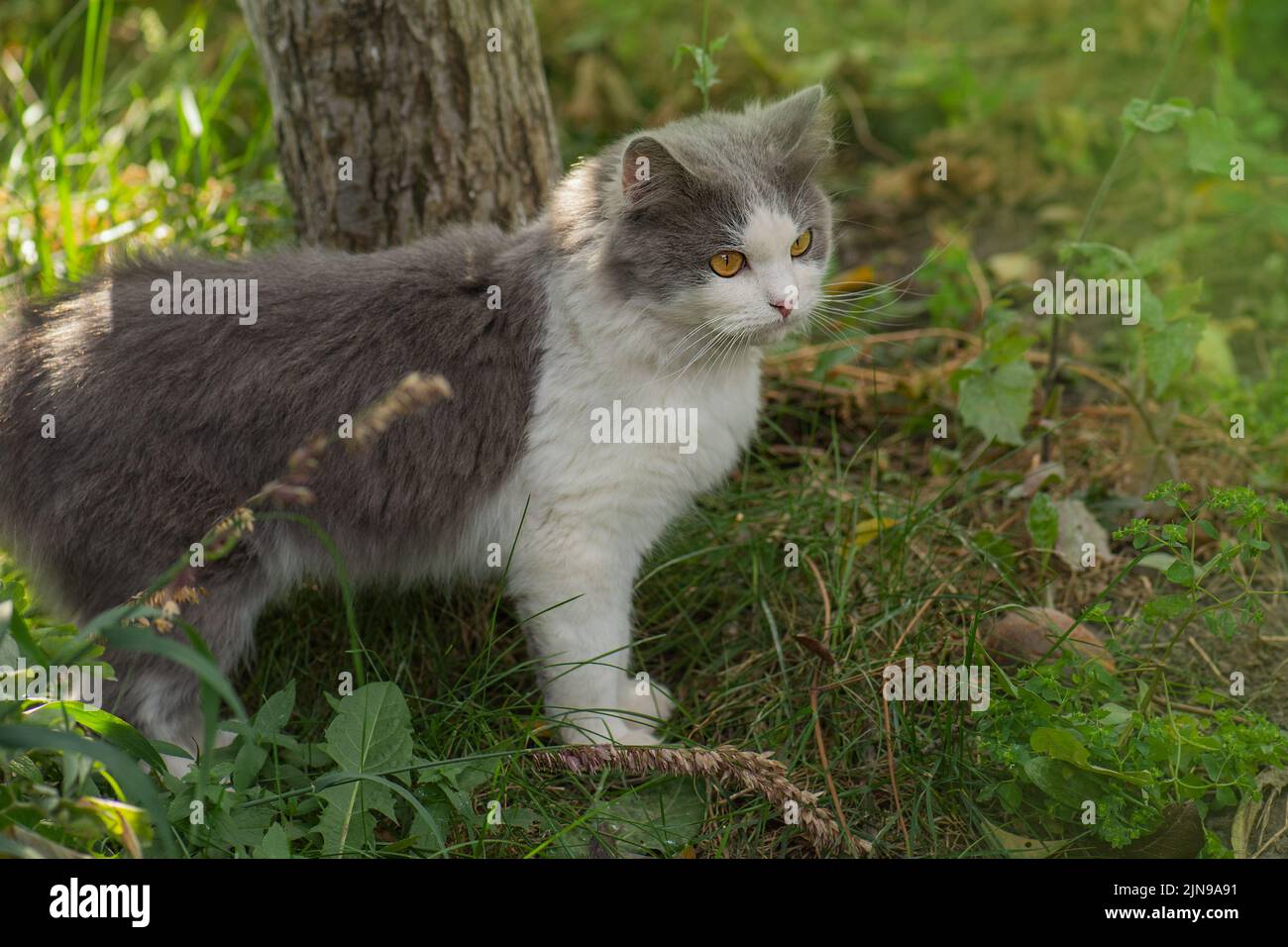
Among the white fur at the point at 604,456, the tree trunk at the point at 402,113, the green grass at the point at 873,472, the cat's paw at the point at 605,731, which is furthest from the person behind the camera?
the tree trunk at the point at 402,113

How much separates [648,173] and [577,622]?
1165 millimetres

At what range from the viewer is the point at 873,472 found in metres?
3.99

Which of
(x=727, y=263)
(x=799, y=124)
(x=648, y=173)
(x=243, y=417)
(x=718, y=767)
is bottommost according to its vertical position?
(x=718, y=767)

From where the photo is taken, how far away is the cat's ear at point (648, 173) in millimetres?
2863

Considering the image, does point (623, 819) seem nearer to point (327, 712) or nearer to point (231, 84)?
point (327, 712)

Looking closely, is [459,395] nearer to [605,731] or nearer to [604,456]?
[604,456]

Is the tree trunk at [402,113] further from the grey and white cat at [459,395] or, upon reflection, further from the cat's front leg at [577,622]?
the cat's front leg at [577,622]

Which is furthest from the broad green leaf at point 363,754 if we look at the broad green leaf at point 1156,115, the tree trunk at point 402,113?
the broad green leaf at point 1156,115

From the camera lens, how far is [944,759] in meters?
2.84

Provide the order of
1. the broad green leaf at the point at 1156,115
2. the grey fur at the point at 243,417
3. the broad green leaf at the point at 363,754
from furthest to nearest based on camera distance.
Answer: the broad green leaf at the point at 1156,115
the grey fur at the point at 243,417
the broad green leaf at the point at 363,754

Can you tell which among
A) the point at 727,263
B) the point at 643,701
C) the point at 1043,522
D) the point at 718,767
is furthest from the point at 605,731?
the point at 1043,522

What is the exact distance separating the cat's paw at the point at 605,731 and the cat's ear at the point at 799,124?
1.57m

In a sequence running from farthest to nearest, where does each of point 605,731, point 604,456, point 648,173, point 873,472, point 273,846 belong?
point 873,472 < point 605,731 < point 604,456 < point 648,173 < point 273,846
